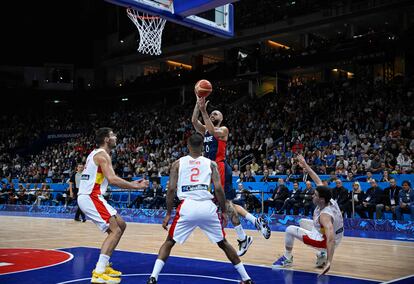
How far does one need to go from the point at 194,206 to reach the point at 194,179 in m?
0.26

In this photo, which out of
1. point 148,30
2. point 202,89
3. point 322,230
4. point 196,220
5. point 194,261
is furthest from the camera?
point 148,30

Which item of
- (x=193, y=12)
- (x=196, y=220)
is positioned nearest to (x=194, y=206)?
(x=196, y=220)

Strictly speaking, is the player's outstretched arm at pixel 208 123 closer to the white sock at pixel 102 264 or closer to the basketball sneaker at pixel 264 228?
the basketball sneaker at pixel 264 228

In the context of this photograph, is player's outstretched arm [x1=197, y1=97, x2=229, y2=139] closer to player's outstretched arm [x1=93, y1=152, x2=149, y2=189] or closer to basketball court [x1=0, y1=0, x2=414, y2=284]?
player's outstretched arm [x1=93, y1=152, x2=149, y2=189]

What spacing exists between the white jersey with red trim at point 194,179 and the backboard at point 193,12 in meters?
3.45

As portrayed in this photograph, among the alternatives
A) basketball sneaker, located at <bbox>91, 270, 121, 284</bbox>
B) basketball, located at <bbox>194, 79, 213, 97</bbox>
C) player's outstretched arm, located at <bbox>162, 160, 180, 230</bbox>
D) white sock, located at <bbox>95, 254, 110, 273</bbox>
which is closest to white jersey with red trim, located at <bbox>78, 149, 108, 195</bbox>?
white sock, located at <bbox>95, 254, 110, 273</bbox>

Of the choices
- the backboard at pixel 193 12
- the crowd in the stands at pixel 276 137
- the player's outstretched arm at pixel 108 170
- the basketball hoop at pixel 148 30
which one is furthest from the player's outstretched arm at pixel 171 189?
the crowd in the stands at pixel 276 137

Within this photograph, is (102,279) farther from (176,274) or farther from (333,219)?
(333,219)

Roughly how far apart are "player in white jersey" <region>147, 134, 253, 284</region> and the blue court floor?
2.35 feet

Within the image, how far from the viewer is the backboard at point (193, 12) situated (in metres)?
7.40

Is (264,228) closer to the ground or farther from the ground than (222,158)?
closer to the ground

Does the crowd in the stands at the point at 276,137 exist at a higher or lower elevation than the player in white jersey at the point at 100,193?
higher

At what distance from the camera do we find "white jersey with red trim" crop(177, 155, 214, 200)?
176 inches

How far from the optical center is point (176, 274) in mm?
5516
